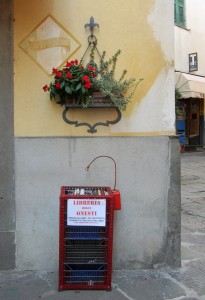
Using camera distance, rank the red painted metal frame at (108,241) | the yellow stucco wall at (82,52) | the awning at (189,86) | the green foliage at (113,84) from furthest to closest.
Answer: the awning at (189,86) → the yellow stucco wall at (82,52) → the green foliage at (113,84) → the red painted metal frame at (108,241)

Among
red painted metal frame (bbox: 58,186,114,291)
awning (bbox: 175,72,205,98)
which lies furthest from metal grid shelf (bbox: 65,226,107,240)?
awning (bbox: 175,72,205,98)

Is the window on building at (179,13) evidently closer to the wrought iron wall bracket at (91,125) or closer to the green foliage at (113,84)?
the green foliage at (113,84)

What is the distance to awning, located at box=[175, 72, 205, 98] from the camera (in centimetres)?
1397

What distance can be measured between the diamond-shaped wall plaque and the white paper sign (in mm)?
1450

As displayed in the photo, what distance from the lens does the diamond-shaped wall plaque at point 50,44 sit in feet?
12.6

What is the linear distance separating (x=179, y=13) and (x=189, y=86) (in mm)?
3670

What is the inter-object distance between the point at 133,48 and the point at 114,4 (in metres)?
0.51

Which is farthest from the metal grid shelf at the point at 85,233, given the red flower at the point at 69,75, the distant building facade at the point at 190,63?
the distant building facade at the point at 190,63

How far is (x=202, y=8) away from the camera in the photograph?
16016mm

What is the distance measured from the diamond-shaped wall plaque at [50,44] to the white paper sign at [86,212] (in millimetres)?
1450

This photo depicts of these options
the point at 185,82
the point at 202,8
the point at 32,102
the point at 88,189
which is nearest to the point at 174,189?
the point at 88,189

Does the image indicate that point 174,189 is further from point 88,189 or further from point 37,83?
point 37,83

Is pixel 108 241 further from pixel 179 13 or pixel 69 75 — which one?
pixel 179 13

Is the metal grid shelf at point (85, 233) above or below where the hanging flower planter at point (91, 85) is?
below
